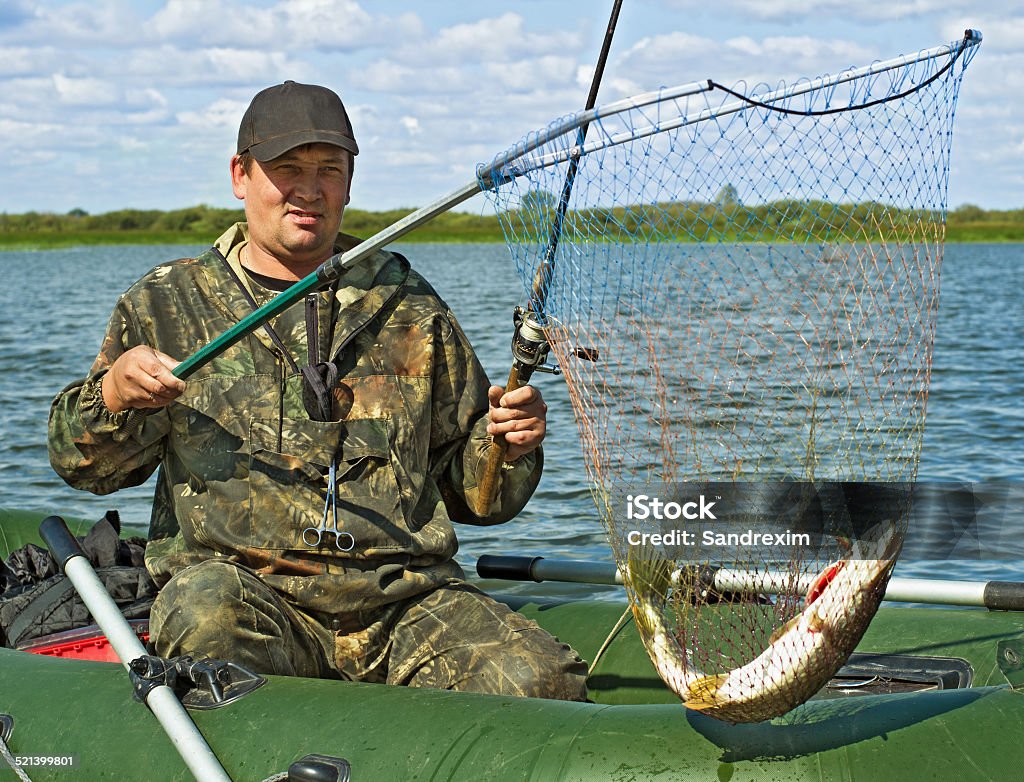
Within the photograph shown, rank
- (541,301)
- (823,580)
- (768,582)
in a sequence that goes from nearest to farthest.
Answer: (823,580) < (541,301) < (768,582)

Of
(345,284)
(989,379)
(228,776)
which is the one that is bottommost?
(989,379)

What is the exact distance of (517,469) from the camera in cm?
367

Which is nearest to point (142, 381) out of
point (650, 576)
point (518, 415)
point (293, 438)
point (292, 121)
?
point (293, 438)

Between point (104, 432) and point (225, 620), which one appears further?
point (104, 432)

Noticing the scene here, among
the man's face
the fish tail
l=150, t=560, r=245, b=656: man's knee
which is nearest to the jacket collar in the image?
the man's face

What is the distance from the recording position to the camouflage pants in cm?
324

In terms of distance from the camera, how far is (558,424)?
10.9m

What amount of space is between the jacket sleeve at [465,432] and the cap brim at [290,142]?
58cm

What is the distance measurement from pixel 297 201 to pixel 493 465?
2.85ft

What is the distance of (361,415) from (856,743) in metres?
1.53

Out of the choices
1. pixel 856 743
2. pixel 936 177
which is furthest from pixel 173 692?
pixel 936 177

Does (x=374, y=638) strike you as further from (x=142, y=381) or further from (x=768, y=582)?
(x=768, y=582)

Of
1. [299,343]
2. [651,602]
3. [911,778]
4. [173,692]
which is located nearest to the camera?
[911,778]

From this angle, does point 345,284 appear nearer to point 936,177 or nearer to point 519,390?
point 519,390
